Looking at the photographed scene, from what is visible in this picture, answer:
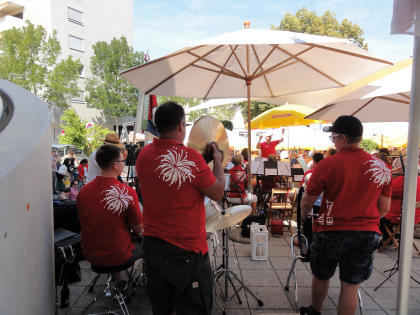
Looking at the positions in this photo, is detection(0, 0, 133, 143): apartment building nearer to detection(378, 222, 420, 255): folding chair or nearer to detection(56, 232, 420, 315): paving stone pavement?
detection(56, 232, 420, 315): paving stone pavement

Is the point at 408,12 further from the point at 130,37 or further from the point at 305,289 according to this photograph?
the point at 130,37

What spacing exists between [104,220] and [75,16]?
33000 millimetres

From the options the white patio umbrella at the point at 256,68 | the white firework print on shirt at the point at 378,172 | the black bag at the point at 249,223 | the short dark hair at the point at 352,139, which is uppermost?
the white patio umbrella at the point at 256,68

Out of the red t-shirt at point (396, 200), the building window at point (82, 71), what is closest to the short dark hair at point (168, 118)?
the red t-shirt at point (396, 200)

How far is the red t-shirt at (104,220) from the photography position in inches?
99.4

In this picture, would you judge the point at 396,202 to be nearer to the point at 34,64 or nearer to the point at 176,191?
the point at 176,191

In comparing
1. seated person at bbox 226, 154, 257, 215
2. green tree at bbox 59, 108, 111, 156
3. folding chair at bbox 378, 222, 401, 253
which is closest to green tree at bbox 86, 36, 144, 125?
green tree at bbox 59, 108, 111, 156

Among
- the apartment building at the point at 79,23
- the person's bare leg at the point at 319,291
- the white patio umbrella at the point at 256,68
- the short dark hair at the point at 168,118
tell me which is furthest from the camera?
the apartment building at the point at 79,23

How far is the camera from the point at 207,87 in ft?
17.3

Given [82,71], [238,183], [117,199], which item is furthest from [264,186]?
[82,71]

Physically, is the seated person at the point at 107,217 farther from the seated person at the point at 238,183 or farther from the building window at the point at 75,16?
the building window at the point at 75,16

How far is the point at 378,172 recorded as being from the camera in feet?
6.88

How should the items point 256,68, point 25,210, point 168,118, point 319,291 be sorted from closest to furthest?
point 25,210 → point 168,118 → point 319,291 → point 256,68

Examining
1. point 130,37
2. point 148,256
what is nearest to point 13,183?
point 148,256
